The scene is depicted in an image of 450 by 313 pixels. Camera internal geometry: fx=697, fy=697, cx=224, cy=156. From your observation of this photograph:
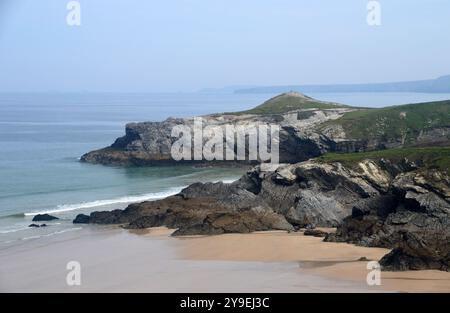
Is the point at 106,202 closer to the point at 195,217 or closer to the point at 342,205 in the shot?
the point at 195,217

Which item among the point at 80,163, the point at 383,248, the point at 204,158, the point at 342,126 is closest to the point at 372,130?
the point at 342,126

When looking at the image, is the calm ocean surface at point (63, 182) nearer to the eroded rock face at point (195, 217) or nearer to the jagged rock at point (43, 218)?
the jagged rock at point (43, 218)

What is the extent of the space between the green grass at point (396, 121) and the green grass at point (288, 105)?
13.8 m

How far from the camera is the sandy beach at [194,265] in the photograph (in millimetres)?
23984

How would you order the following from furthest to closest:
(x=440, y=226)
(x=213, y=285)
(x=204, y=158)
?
(x=204, y=158)
(x=440, y=226)
(x=213, y=285)

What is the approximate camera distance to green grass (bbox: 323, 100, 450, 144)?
63.2 meters

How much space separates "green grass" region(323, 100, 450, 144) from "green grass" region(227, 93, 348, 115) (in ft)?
45.3

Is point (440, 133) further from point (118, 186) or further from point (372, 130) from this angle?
point (118, 186)

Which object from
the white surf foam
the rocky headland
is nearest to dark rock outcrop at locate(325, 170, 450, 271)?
the rocky headland

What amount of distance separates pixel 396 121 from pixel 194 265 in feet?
138

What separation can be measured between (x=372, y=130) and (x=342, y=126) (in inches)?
108

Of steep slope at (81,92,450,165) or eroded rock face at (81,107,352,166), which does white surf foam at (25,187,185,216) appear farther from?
eroded rock face at (81,107,352,166)

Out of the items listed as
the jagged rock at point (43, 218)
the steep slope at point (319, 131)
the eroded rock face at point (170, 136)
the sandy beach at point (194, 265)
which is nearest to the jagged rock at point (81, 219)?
the jagged rock at point (43, 218)

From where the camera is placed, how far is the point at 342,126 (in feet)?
211
